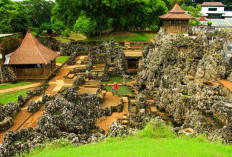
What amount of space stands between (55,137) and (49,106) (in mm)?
2943

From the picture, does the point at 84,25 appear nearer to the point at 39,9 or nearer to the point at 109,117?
the point at 109,117

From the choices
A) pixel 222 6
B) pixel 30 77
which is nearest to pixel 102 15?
pixel 30 77

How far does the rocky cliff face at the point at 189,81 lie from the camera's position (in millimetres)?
15547

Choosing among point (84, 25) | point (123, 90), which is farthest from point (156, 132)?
point (84, 25)

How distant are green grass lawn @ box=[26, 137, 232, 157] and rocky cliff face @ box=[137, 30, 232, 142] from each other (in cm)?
372

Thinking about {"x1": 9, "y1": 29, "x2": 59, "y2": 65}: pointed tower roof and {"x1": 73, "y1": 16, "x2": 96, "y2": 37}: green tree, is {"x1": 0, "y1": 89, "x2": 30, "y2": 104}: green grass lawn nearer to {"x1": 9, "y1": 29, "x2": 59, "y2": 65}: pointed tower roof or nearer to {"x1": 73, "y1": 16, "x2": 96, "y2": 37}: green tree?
{"x1": 9, "y1": 29, "x2": 59, "y2": 65}: pointed tower roof

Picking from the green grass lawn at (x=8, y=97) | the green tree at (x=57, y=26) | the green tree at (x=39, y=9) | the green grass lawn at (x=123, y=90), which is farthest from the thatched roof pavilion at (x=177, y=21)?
the green tree at (x=39, y=9)

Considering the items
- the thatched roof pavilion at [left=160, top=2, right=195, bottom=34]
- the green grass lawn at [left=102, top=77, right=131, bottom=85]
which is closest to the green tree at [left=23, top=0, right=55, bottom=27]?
the green grass lawn at [left=102, top=77, right=131, bottom=85]

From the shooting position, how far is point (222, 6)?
70.4m

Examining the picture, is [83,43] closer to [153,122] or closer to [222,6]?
[153,122]

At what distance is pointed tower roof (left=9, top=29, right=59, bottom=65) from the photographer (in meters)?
26.7

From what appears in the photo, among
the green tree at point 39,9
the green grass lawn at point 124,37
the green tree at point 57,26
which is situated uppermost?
the green tree at point 39,9

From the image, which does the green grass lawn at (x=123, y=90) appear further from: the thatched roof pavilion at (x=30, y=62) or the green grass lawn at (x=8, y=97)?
the green grass lawn at (x=8, y=97)

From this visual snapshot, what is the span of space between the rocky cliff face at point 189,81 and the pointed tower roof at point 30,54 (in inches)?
489
